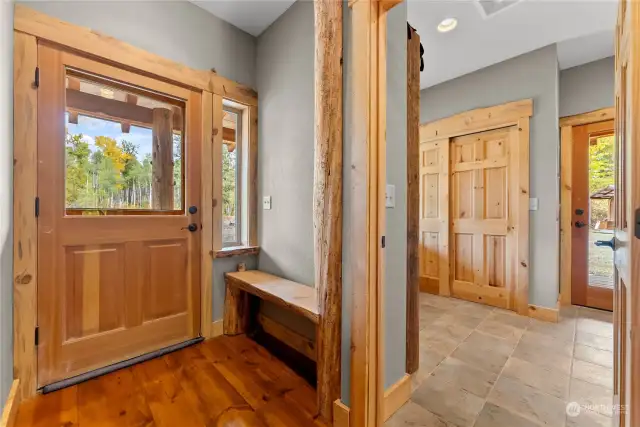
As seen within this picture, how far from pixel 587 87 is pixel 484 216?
181cm

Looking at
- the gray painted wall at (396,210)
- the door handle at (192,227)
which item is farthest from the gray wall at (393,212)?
the door handle at (192,227)

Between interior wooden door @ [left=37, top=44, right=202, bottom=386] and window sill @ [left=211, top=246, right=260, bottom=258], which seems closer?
interior wooden door @ [left=37, top=44, right=202, bottom=386]

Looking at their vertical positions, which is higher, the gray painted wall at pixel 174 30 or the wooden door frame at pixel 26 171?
the gray painted wall at pixel 174 30

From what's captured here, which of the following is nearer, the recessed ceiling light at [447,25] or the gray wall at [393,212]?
the gray wall at [393,212]

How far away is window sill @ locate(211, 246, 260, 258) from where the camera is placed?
7.39 ft

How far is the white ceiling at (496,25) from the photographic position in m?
2.18

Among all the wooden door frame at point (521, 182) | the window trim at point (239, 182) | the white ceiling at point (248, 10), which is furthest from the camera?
the wooden door frame at point (521, 182)

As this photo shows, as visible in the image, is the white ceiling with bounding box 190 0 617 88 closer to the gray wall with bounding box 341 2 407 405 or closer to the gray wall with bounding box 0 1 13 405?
the gray wall with bounding box 341 2 407 405

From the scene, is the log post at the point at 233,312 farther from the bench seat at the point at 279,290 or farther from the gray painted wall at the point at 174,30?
the gray painted wall at the point at 174,30

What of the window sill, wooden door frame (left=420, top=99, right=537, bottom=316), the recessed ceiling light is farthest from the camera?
wooden door frame (left=420, top=99, right=537, bottom=316)

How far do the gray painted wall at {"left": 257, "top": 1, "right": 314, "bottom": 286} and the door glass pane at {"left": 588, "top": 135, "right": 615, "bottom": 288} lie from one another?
3.32 metres

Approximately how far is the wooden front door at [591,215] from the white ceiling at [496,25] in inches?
35.9

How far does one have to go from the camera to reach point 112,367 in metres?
1.78

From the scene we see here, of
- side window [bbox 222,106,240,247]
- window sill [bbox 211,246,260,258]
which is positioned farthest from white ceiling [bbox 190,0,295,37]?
window sill [bbox 211,246,260,258]
